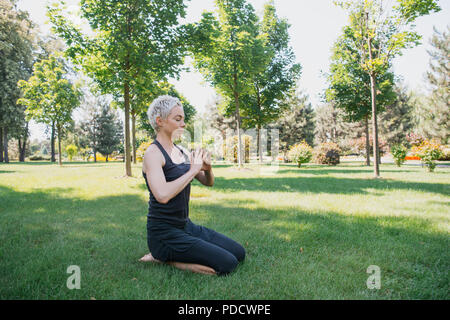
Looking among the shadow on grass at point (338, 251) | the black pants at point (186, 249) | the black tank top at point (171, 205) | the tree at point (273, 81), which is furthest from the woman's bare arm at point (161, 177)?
the tree at point (273, 81)

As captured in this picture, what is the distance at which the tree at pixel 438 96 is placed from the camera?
106ft

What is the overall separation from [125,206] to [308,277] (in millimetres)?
4852

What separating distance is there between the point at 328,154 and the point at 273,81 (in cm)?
884

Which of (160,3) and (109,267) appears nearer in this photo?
(109,267)

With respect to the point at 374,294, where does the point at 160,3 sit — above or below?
above

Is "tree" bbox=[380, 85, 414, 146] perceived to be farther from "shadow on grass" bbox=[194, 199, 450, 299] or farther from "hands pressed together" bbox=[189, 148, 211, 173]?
"hands pressed together" bbox=[189, 148, 211, 173]

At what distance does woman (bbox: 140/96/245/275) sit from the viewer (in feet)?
8.80

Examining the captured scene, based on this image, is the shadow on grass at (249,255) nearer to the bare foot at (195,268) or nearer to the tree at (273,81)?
the bare foot at (195,268)

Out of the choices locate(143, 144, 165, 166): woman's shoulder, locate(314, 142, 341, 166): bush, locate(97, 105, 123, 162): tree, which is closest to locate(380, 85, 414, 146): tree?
locate(314, 142, 341, 166): bush

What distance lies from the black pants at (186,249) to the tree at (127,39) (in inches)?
335
